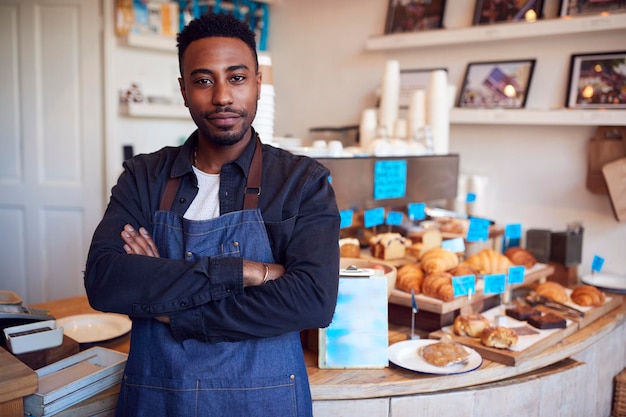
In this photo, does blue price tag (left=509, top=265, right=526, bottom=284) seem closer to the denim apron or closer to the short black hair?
the denim apron

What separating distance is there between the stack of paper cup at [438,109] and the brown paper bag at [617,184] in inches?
31.8

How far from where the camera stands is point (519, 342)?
2053 millimetres

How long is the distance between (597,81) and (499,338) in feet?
5.72

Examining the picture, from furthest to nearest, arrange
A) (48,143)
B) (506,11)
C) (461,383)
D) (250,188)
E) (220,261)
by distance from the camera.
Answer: (48,143) → (506,11) → (461,383) → (250,188) → (220,261)

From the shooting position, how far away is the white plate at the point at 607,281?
2.89 metres

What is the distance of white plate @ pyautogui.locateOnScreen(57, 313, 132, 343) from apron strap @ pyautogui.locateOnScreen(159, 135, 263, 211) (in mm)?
721

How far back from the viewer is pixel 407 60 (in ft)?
12.7

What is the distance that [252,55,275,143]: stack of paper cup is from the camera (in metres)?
2.24

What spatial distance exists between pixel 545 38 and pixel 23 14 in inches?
128

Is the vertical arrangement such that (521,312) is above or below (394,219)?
below

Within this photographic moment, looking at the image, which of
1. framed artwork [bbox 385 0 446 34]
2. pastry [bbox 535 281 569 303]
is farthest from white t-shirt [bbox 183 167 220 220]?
framed artwork [bbox 385 0 446 34]

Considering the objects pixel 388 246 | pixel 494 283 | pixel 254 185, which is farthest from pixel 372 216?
pixel 254 185

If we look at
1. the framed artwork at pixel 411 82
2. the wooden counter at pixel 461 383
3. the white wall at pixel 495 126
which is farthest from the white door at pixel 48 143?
the framed artwork at pixel 411 82

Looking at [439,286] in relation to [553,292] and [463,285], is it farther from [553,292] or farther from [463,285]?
[553,292]
